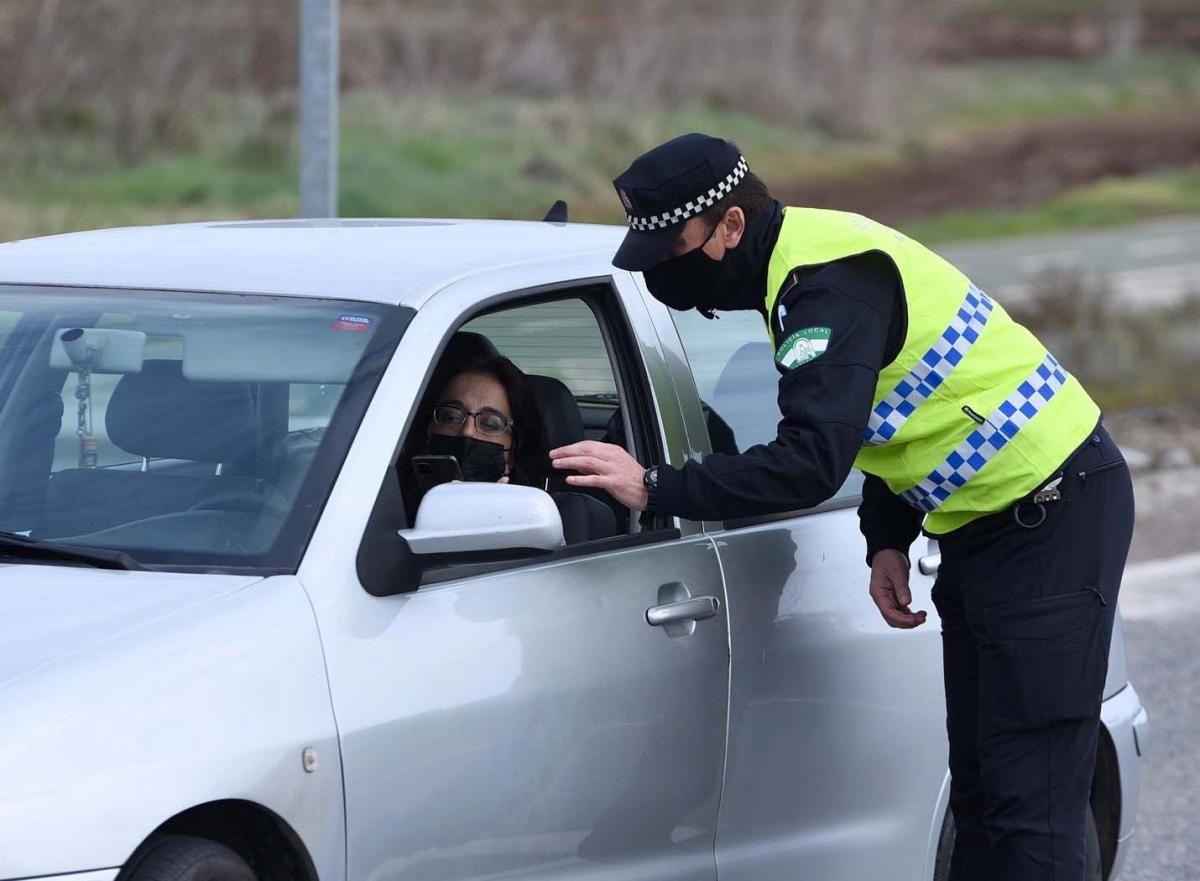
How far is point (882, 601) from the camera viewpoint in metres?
4.34

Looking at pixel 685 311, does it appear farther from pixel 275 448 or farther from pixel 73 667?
pixel 73 667

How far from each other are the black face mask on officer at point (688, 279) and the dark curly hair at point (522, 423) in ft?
1.35

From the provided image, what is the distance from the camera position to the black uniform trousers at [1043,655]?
3.96 m

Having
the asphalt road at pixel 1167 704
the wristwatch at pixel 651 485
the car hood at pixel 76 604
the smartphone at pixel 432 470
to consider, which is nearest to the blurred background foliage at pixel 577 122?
the asphalt road at pixel 1167 704

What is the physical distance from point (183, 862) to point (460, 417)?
1.41m

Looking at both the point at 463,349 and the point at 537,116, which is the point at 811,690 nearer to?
the point at 463,349

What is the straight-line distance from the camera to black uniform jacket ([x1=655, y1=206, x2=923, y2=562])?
3.75 m

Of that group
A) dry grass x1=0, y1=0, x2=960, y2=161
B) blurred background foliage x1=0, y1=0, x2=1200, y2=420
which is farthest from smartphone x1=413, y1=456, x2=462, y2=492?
dry grass x1=0, y1=0, x2=960, y2=161

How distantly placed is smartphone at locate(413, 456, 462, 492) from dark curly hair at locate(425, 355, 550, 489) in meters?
0.29

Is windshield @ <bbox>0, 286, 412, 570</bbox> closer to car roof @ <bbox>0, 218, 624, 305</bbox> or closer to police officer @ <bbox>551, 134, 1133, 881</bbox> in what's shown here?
car roof @ <bbox>0, 218, 624, 305</bbox>

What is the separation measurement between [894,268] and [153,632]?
154 centimetres

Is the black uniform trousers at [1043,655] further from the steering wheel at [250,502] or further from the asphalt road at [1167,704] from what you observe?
the asphalt road at [1167,704]

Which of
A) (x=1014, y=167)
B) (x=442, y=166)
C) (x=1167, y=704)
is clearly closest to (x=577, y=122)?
(x=442, y=166)

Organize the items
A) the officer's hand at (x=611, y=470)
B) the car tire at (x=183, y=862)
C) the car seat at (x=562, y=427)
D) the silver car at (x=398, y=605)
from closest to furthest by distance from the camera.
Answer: the car tire at (x=183, y=862), the silver car at (x=398, y=605), the officer's hand at (x=611, y=470), the car seat at (x=562, y=427)
